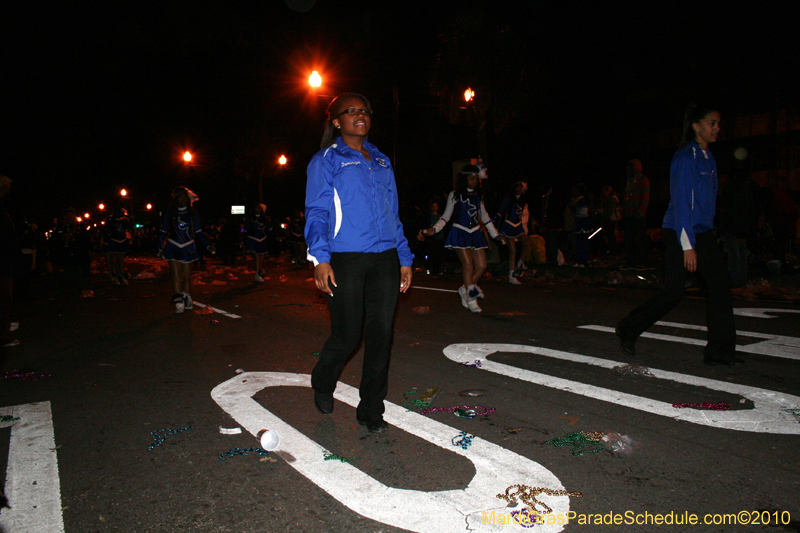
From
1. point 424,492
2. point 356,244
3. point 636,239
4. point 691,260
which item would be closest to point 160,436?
point 356,244

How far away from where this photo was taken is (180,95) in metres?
34.6

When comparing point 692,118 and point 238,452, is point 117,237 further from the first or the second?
point 692,118

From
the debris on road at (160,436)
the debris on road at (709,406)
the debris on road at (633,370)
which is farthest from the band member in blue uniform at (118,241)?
the debris on road at (709,406)

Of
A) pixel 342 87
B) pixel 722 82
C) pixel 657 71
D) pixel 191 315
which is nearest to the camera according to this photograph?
pixel 191 315

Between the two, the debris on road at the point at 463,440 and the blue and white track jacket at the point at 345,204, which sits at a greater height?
the blue and white track jacket at the point at 345,204

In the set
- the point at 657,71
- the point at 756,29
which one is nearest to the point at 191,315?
the point at 756,29

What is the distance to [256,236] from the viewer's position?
1500cm

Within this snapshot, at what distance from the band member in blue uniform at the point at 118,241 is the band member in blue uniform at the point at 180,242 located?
6245mm

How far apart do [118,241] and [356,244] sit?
13704 mm

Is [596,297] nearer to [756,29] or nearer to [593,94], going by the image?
[756,29]

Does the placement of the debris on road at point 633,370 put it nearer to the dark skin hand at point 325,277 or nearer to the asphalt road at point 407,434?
the asphalt road at point 407,434

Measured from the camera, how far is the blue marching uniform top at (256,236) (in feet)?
49.0

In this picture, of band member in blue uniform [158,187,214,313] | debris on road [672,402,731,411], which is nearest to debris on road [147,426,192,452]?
debris on road [672,402,731,411]

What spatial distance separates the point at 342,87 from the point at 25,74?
14.8 meters
